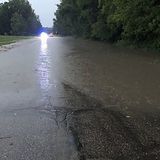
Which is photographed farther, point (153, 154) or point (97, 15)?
point (97, 15)

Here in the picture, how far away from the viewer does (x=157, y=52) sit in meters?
27.0

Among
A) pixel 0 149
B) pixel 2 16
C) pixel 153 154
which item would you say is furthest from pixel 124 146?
pixel 2 16

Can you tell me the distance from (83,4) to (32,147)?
47355 mm

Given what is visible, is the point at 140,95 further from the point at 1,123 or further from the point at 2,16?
the point at 2,16

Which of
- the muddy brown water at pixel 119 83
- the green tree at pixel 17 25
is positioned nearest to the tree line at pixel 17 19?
the green tree at pixel 17 25

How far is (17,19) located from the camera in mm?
130000

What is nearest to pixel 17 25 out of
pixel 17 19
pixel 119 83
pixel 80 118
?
pixel 17 19

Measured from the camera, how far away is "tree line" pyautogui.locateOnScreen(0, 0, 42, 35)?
131 meters

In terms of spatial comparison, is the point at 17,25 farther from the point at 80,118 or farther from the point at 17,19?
the point at 80,118

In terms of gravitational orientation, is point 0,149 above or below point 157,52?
above

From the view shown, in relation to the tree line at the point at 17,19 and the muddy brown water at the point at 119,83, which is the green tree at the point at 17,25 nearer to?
the tree line at the point at 17,19

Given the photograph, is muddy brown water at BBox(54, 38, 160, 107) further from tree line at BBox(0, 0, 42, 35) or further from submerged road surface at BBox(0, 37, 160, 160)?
tree line at BBox(0, 0, 42, 35)

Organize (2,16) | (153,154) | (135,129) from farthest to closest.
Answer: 1. (2,16)
2. (135,129)
3. (153,154)

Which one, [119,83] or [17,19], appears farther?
[17,19]
